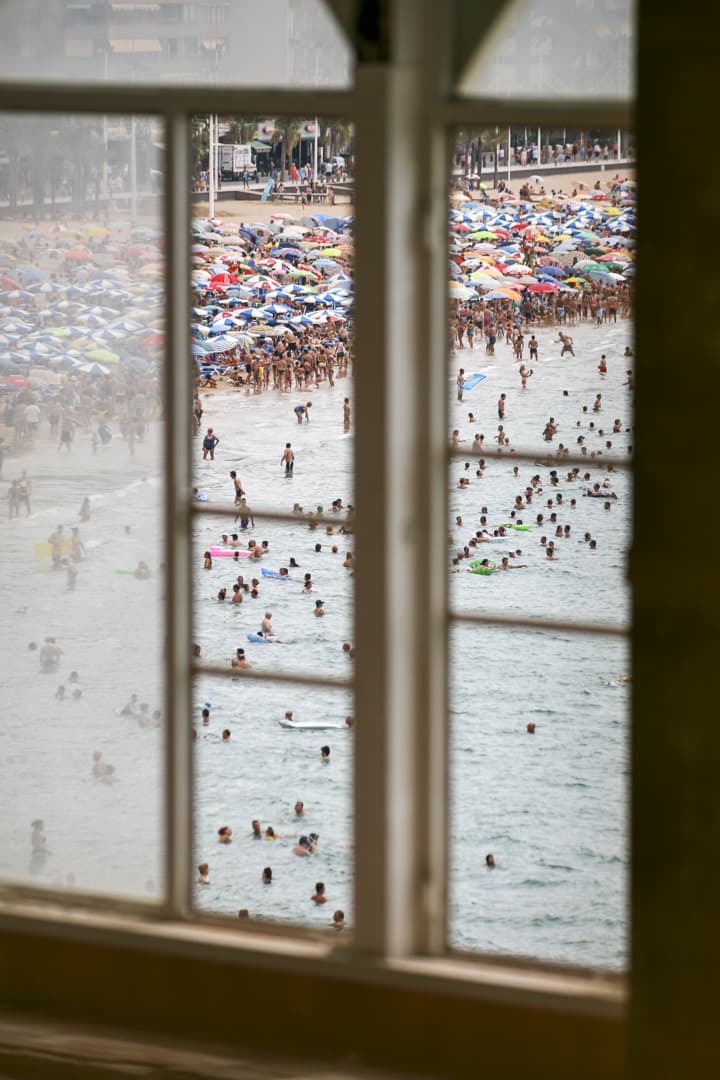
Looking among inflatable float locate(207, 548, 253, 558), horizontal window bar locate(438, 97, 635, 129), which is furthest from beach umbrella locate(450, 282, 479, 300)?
inflatable float locate(207, 548, 253, 558)

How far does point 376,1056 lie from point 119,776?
973 mm

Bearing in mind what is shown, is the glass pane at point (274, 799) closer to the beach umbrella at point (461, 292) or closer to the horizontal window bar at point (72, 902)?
the horizontal window bar at point (72, 902)

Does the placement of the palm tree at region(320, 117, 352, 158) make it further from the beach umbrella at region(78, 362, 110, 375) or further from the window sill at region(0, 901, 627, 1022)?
the window sill at region(0, 901, 627, 1022)

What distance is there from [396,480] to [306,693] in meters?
0.62

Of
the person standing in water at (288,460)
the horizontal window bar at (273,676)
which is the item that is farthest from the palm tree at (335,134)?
the horizontal window bar at (273,676)

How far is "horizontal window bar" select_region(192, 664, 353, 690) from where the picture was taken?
416cm

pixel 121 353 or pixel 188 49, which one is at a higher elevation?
pixel 188 49

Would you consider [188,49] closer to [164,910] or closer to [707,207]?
[707,207]

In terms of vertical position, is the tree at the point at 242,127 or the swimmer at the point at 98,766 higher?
the tree at the point at 242,127

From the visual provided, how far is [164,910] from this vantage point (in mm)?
4352

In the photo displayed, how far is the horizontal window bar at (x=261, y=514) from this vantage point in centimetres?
422

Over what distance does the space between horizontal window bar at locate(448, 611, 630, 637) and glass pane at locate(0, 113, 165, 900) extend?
32.0 inches

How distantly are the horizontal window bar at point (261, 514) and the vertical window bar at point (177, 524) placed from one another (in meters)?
0.04

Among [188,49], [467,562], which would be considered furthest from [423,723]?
[188,49]
